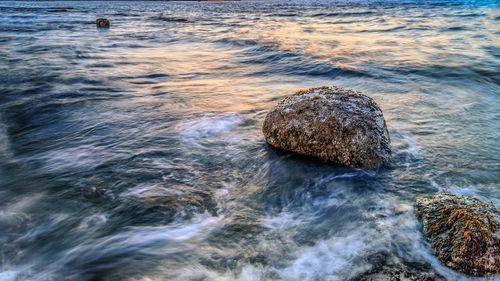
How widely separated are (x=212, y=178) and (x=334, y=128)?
174cm

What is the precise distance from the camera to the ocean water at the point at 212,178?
12.6ft

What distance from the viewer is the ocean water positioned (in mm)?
3854

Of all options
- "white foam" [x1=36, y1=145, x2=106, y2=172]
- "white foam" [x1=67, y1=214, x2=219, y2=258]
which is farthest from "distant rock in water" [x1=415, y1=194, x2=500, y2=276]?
"white foam" [x1=36, y1=145, x2=106, y2=172]

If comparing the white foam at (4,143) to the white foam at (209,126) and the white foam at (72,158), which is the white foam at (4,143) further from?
the white foam at (209,126)

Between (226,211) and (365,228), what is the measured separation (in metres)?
1.49

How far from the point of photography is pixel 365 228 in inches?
165

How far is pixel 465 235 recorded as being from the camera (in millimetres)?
3533

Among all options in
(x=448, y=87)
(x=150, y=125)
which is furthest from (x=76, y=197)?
(x=448, y=87)

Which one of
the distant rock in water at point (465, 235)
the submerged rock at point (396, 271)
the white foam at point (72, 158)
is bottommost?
the white foam at point (72, 158)

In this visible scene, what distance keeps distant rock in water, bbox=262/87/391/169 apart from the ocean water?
0.20 metres

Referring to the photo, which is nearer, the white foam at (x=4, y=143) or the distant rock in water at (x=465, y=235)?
the distant rock in water at (x=465, y=235)

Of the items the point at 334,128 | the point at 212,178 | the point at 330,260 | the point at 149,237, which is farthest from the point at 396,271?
the point at 212,178

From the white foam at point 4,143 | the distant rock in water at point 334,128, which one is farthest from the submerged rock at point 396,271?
the white foam at point 4,143

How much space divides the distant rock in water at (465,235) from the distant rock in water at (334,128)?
1427mm
